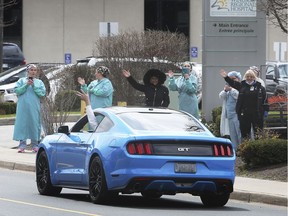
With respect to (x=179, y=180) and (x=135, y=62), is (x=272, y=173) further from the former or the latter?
(x=135, y=62)

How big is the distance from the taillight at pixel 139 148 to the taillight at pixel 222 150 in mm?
941

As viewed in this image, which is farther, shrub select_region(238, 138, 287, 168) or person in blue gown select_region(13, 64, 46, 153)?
person in blue gown select_region(13, 64, 46, 153)

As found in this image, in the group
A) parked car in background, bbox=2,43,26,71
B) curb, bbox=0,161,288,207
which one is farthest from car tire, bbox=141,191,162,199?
parked car in background, bbox=2,43,26,71

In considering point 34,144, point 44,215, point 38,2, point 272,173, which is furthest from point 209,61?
point 38,2

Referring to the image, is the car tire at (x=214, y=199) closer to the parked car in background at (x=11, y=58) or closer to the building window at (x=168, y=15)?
the parked car in background at (x=11, y=58)

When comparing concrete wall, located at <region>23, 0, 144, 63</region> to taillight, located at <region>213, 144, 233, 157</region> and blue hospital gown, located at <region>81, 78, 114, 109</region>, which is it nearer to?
blue hospital gown, located at <region>81, 78, 114, 109</region>

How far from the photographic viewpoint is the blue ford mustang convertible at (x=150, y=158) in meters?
13.9

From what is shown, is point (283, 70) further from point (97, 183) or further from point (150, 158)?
point (150, 158)

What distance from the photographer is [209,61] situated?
82.3 feet

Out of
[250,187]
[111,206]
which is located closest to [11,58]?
[250,187]

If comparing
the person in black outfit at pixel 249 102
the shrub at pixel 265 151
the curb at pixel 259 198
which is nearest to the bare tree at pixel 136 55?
the person in black outfit at pixel 249 102

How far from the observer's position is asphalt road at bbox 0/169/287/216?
1352 centimetres

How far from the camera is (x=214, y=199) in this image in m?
14.9

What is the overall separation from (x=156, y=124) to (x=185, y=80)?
766cm
